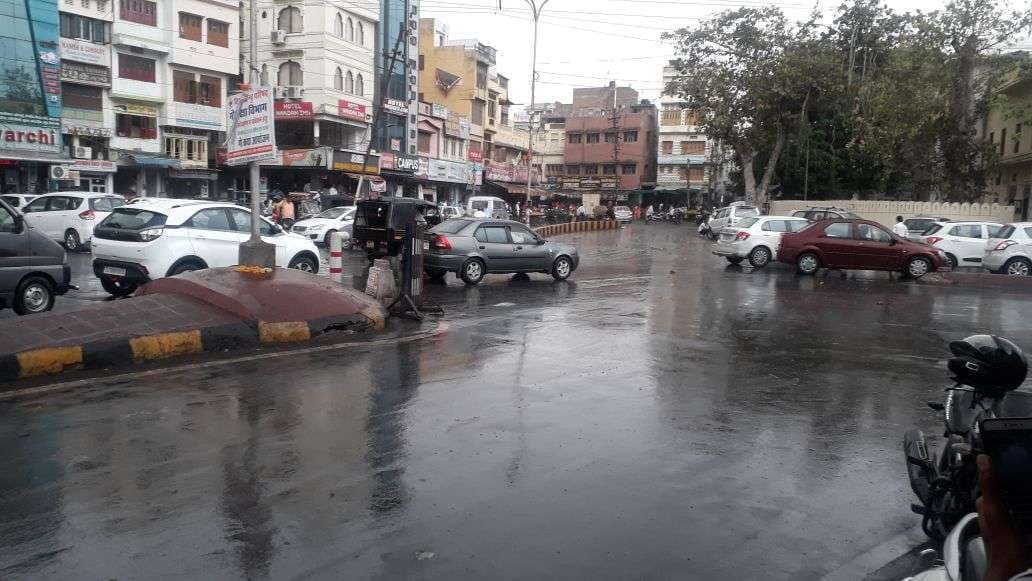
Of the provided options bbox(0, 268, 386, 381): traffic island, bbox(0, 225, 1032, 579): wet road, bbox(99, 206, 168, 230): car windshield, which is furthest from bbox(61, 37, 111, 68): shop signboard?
bbox(0, 225, 1032, 579): wet road

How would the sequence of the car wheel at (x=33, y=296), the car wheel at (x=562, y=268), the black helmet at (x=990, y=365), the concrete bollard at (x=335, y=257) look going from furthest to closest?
the car wheel at (x=562, y=268), the concrete bollard at (x=335, y=257), the car wheel at (x=33, y=296), the black helmet at (x=990, y=365)

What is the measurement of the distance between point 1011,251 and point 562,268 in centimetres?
1283

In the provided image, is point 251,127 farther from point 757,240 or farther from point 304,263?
point 757,240

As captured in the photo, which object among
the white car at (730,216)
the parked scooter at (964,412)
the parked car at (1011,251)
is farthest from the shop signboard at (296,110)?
the parked scooter at (964,412)

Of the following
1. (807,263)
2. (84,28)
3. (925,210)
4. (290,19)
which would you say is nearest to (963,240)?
(807,263)

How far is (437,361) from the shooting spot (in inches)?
372

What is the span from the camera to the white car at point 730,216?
37.1m

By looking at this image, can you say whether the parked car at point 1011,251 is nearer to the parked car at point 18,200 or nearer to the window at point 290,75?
the parked car at point 18,200

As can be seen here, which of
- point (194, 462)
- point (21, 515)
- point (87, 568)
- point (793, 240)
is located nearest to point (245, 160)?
point (194, 462)

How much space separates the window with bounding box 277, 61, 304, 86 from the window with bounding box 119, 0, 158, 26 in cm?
752

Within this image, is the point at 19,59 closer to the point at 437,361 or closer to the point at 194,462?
the point at 437,361

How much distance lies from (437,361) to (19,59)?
33.2 meters

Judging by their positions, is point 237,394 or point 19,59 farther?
point 19,59

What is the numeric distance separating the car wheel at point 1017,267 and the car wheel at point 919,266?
3.03 m
